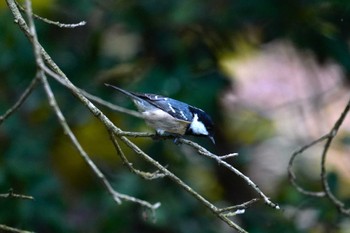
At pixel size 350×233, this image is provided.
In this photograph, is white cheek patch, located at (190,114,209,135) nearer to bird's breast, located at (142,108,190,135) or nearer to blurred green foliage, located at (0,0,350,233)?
bird's breast, located at (142,108,190,135)

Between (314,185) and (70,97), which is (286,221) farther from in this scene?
(70,97)

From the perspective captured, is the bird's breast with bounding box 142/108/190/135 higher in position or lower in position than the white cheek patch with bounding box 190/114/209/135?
higher

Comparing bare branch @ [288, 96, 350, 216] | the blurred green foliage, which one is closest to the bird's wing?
bare branch @ [288, 96, 350, 216]

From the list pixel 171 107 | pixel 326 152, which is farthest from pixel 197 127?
pixel 326 152

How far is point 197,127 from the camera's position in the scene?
3.90 m

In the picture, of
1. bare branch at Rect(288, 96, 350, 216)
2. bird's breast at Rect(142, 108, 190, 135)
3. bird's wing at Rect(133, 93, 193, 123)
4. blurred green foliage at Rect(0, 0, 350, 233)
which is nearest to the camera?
bare branch at Rect(288, 96, 350, 216)

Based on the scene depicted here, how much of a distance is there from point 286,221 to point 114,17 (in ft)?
5.66

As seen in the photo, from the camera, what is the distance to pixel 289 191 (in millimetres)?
5605

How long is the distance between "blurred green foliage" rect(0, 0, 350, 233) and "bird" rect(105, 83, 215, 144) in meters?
0.99

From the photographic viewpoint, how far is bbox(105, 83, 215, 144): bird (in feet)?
12.3

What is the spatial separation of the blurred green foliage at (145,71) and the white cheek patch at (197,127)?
101cm

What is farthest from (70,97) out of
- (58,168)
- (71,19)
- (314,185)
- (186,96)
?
(314,185)

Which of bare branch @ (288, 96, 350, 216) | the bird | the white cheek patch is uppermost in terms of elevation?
the bird

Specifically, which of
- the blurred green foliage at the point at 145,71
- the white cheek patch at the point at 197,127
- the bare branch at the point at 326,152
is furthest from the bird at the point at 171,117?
the blurred green foliage at the point at 145,71
